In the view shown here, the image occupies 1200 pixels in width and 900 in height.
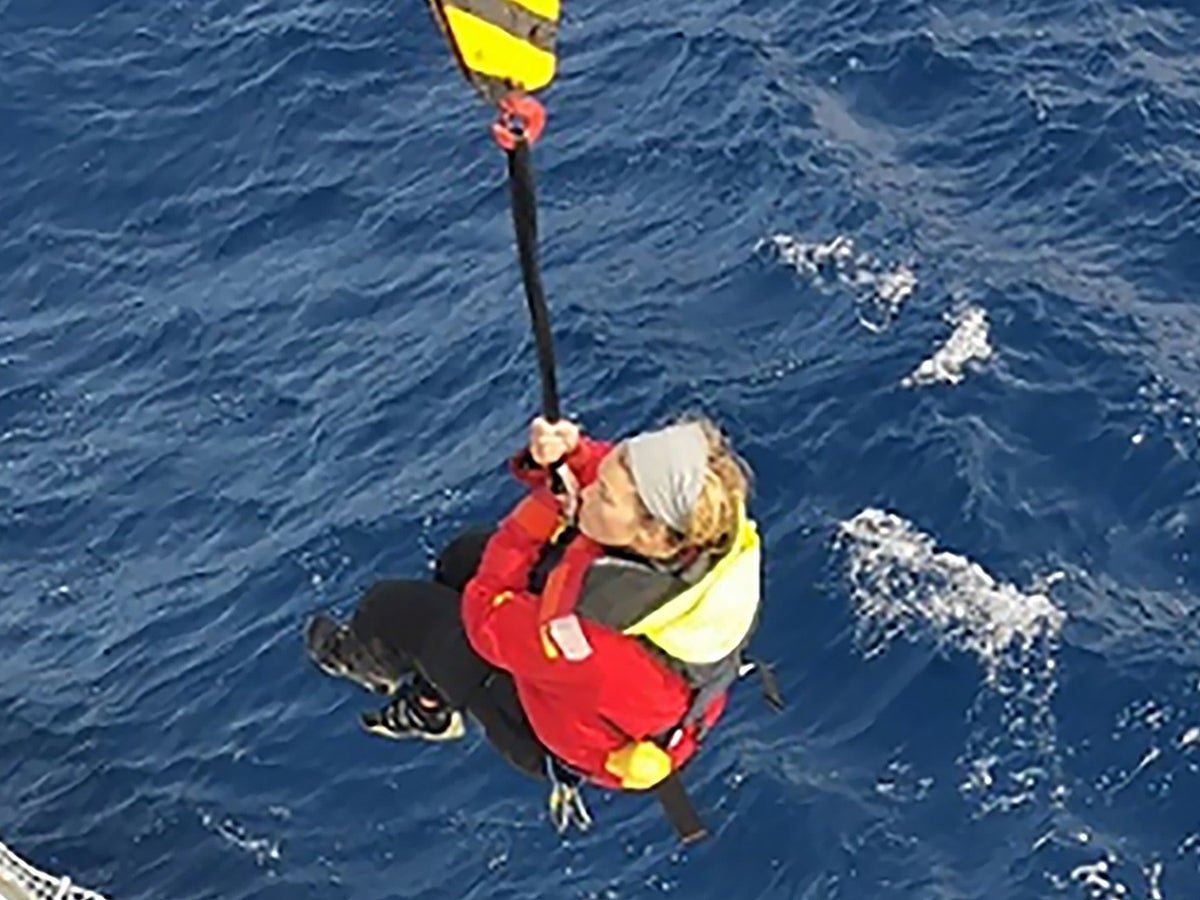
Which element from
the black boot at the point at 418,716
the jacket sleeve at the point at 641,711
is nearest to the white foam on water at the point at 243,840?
the black boot at the point at 418,716

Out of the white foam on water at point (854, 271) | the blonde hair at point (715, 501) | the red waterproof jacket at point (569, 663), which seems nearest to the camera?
the blonde hair at point (715, 501)

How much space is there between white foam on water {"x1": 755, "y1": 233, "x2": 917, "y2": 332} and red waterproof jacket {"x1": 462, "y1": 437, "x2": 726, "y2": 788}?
1850 centimetres

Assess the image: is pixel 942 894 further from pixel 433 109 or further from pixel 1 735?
pixel 433 109

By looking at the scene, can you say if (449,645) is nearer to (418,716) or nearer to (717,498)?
(418,716)

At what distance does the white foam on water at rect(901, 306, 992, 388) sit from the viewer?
3503 centimetres

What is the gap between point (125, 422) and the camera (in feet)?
128

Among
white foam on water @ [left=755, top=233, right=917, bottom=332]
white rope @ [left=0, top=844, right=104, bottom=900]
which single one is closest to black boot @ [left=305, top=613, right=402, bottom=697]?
white rope @ [left=0, top=844, right=104, bottom=900]

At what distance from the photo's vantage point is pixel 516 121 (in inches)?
580

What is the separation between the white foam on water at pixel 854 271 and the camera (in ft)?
119

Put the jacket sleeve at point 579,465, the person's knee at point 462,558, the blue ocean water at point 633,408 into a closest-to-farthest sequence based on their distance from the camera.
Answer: the jacket sleeve at point 579,465, the person's knee at point 462,558, the blue ocean water at point 633,408

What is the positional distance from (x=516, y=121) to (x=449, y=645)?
5.26 meters

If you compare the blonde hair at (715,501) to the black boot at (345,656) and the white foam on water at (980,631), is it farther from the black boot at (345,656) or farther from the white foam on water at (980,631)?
the white foam on water at (980,631)

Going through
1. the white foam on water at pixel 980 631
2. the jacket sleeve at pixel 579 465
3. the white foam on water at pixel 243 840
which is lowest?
the white foam on water at pixel 243 840

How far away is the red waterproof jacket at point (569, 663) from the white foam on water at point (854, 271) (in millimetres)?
18501
